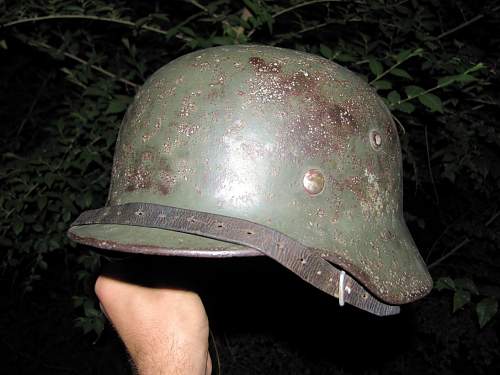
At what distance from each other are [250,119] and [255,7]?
3.32ft

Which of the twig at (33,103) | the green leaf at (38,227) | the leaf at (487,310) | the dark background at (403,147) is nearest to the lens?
the leaf at (487,310)

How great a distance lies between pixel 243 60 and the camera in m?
1.20

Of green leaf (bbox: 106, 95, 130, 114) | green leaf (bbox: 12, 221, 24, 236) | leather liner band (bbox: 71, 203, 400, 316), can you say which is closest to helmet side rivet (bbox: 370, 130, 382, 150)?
leather liner band (bbox: 71, 203, 400, 316)

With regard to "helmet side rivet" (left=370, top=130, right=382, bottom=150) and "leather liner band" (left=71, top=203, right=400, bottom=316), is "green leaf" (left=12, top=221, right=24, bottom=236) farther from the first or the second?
"helmet side rivet" (left=370, top=130, right=382, bottom=150)

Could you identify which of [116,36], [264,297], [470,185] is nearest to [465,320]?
[470,185]

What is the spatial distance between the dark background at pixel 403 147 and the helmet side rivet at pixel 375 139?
1.92ft

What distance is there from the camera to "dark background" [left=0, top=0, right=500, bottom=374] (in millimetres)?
2088

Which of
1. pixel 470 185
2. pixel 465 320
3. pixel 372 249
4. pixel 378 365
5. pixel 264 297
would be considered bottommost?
pixel 378 365

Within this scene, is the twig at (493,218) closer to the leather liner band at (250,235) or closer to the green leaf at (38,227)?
the leather liner band at (250,235)

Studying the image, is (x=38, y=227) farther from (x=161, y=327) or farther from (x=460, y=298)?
(x=460, y=298)

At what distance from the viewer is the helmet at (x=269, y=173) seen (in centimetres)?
105

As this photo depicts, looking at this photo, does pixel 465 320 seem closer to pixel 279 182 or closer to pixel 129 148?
pixel 279 182

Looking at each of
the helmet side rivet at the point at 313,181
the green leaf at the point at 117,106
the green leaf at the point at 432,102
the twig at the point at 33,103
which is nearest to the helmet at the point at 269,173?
the helmet side rivet at the point at 313,181

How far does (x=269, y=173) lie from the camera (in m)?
1.11
